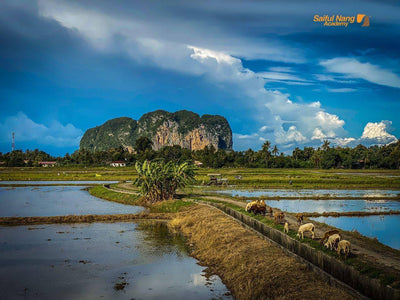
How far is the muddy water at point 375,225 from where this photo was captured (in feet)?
63.4

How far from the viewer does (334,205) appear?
32.4 meters

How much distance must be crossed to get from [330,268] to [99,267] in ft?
29.8

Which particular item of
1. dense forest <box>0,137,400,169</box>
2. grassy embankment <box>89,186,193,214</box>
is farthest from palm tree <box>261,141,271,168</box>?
grassy embankment <box>89,186,193,214</box>

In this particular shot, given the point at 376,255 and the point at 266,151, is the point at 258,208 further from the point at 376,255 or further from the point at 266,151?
the point at 266,151

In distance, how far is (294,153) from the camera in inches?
5999

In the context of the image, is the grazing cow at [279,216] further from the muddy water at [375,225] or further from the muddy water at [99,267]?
the muddy water at [375,225]

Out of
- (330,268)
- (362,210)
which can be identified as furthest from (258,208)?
(362,210)

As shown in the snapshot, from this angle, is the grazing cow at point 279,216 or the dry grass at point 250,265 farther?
the grazing cow at point 279,216

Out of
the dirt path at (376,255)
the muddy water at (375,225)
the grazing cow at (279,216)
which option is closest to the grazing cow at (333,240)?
the dirt path at (376,255)

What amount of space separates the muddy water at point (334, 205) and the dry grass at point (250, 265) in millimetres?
10059

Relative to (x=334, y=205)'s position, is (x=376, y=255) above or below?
above

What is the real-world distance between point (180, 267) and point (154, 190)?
1877 cm

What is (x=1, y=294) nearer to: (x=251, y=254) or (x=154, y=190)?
(x=251, y=254)

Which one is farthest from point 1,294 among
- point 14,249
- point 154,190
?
point 154,190
